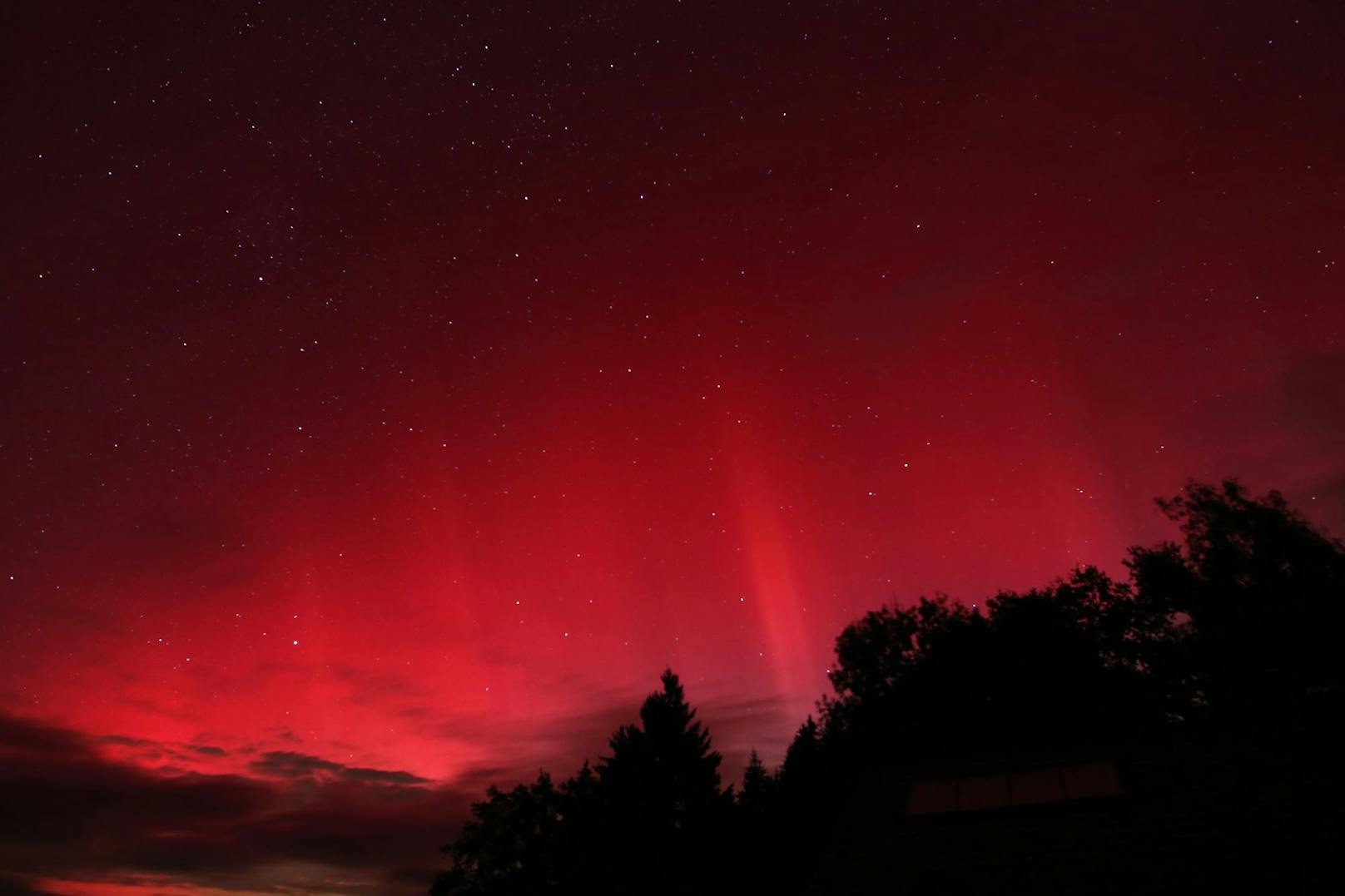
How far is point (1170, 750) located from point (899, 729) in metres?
31.7

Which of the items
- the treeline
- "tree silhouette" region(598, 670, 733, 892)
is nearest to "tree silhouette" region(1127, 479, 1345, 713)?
the treeline

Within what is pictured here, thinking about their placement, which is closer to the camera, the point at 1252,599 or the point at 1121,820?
the point at 1121,820

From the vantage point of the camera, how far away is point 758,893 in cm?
3938

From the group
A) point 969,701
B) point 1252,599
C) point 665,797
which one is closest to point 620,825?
point 665,797

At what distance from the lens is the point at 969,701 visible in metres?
41.7

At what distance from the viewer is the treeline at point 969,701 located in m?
37.5

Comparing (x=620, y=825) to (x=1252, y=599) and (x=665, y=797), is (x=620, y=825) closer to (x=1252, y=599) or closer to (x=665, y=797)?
(x=665, y=797)

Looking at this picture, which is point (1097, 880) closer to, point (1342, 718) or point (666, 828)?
point (1342, 718)

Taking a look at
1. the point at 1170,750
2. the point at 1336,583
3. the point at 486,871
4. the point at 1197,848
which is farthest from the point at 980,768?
the point at 486,871

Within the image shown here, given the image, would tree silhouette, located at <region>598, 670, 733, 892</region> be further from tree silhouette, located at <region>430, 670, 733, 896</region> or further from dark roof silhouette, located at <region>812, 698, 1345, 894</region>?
dark roof silhouette, located at <region>812, 698, 1345, 894</region>

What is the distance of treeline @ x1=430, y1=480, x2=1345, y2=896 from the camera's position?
3750 centimetres

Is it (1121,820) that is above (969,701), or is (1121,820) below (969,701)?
below

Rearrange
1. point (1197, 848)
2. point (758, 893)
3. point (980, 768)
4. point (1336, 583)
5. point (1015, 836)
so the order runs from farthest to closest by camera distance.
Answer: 1. point (758, 893)
2. point (1336, 583)
3. point (980, 768)
4. point (1015, 836)
5. point (1197, 848)

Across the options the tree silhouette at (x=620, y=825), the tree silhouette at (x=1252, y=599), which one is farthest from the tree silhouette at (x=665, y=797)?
the tree silhouette at (x=1252, y=599)
